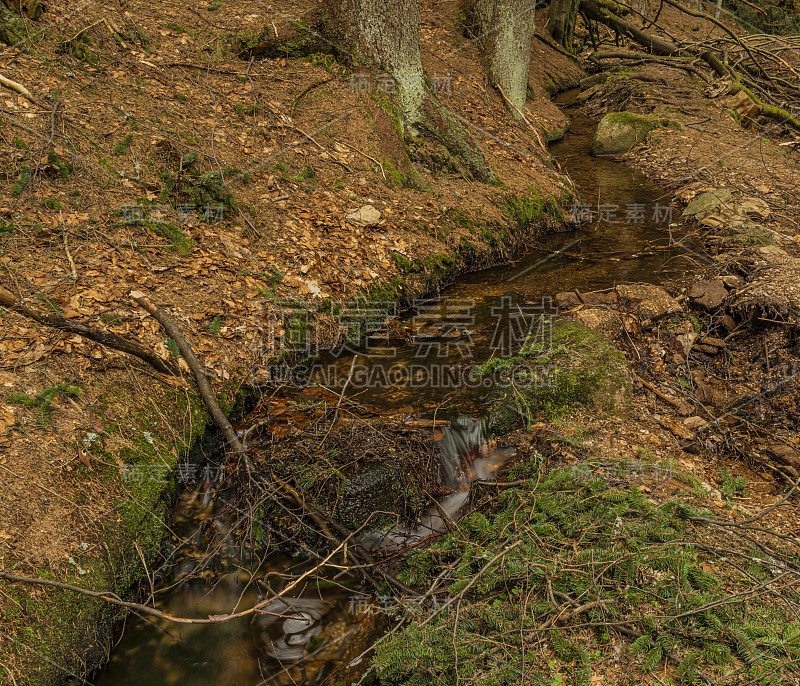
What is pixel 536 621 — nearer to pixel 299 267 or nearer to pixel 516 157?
pixel 299 267

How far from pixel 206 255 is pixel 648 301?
4.33 metres

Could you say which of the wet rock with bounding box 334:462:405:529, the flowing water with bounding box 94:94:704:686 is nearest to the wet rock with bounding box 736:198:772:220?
the flowing water with bounding box 94:94:704:686

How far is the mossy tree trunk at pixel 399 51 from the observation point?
6625mm

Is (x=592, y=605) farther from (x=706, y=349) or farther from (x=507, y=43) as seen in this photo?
(x=507, y=43)

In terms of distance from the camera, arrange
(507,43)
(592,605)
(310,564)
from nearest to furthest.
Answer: (592,605) → (310,564) → (507,43)

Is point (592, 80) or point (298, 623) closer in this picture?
point (298, 623)

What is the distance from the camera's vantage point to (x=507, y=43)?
358 inches

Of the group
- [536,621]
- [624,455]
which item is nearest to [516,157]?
[624,455]

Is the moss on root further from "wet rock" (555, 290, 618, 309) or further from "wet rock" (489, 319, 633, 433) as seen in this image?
"wet rock" (555, 290, 618, 309)

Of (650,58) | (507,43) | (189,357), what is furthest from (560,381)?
(650,58)

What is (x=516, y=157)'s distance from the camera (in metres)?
8.24

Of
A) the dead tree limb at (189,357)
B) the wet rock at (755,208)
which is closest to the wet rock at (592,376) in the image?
the dead tree limb at (189,357)

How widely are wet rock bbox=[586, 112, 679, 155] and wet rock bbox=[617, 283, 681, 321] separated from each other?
5.99 meters

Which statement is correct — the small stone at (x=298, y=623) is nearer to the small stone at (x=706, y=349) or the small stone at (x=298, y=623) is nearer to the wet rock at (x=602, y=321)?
the wet rock at (x=602, y=321)
